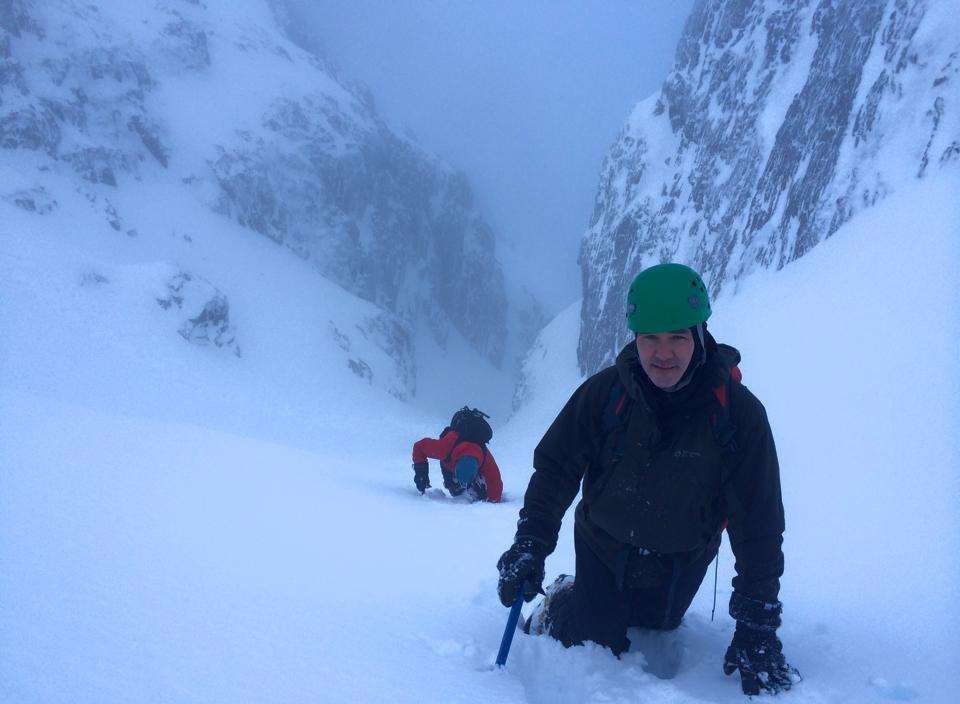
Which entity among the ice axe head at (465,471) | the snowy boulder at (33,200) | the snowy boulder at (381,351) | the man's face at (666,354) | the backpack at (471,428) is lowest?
the man's face at (666,354)

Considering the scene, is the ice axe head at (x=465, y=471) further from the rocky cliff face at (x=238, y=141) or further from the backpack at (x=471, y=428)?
the rocky cliff face at (x=238, y=141)

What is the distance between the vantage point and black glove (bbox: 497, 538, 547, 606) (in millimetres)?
2475

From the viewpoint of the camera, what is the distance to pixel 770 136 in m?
22.4

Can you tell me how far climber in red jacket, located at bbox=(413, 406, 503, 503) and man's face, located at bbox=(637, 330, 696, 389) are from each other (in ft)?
17.5

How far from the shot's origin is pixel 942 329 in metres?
7.66

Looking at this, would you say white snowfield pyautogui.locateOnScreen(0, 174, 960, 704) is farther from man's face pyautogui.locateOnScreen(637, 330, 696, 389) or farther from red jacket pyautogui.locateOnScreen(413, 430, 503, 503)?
man's face pyautogui.locateOnScreen(637, 330, 696, 389)

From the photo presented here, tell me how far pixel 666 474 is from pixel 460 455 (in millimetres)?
5387

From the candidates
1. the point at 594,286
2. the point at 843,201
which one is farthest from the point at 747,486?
the point at 594,286

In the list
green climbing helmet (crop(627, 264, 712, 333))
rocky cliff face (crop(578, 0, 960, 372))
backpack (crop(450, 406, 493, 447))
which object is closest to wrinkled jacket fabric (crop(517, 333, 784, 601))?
green climbing helmet (crop(627, 264, 712, 333))

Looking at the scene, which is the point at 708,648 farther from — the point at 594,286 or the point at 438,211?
the point at 438,211

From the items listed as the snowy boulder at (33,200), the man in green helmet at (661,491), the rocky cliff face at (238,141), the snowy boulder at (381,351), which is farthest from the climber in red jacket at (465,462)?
the rocky cliff face at (238,141)

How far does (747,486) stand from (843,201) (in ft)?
53.3

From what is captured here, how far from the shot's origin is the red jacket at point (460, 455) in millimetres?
7660

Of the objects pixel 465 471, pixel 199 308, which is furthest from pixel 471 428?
A: pixel 199 308
